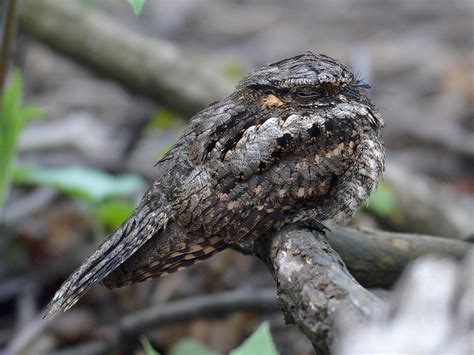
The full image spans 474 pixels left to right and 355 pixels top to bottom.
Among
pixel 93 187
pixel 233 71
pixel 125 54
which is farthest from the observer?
pixel 233 71

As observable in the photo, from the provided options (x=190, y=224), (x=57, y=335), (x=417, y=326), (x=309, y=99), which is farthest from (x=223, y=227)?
(x=57, y=335)

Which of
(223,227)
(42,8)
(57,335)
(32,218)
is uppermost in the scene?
(42,8)

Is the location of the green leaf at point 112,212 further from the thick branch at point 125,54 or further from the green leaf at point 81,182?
the thick branch at point 125,54

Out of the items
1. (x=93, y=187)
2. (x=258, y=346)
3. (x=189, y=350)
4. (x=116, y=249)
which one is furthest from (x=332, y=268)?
(x=93, y=187)

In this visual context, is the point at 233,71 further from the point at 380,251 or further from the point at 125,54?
the point at 380,251

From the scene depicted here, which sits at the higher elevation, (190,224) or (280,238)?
(190,224)

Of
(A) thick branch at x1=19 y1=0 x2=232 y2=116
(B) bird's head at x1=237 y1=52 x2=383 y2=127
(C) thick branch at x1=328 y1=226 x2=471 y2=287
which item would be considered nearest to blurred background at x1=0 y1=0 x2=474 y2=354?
(A) thick branch at x1=19 y1=0 x2=232 y2=116

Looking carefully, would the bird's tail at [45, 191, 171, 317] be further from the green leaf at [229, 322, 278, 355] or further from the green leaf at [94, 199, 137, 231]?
the green leaf at [94, 199, 137, 231]

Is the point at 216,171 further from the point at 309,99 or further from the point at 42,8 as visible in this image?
the point at 42,8
